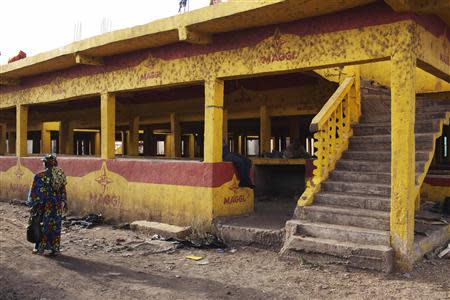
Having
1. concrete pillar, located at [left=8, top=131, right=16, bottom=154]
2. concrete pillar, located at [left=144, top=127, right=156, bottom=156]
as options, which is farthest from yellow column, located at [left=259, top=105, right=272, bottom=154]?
concrete pillar, located at [left=8, top=131, right=16, bottom=154]

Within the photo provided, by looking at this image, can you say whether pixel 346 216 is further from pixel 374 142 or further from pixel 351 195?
pixel 374 142

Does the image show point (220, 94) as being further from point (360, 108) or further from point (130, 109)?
point (130, 109)

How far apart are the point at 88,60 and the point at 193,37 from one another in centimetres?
307

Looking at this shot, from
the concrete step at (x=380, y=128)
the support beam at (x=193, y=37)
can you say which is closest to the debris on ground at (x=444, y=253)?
the concrete step at (x=380, y=128)

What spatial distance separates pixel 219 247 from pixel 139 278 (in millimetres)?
1696

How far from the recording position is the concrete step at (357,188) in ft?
20.0

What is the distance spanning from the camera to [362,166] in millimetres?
6703

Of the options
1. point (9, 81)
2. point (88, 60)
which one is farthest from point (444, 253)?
point (9, 81)

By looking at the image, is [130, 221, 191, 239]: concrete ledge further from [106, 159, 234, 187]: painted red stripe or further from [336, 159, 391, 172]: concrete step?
[336, 159, 391, 172]: concrete step

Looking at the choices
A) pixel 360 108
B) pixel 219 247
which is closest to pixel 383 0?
pixel 360 108

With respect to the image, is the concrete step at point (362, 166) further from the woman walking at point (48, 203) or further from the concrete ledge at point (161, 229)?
the woman walking at point (48, 203)

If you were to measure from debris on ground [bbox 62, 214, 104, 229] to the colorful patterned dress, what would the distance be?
2123 millimetres

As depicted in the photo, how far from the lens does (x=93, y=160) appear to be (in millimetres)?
9648

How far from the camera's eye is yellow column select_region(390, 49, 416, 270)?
528 centimetres
